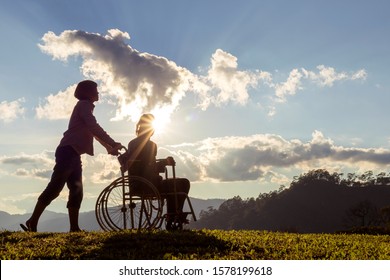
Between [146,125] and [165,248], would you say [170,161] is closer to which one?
[146,125]

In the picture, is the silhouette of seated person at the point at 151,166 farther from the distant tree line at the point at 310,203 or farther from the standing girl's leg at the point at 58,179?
the distant tree line at the point at 310,203

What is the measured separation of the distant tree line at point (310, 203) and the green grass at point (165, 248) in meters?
147

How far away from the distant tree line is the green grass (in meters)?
147

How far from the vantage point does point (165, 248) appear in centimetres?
705

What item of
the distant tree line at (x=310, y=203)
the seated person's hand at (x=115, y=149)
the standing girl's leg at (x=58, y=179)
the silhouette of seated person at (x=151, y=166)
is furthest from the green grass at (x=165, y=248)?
the distant tree line at (x=310, y=203)

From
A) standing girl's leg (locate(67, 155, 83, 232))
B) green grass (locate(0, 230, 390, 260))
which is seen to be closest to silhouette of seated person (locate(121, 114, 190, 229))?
standing girl's leg (locate(67, 155, 83, 232))

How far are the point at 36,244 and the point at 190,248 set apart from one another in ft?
7.65

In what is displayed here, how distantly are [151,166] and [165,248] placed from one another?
10.7 ft

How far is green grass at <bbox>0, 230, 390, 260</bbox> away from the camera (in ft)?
21.8

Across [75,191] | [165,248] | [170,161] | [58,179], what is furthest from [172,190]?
[165,248]

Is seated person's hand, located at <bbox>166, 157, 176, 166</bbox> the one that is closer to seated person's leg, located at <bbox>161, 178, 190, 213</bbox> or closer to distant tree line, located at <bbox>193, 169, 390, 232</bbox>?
seated person's leg, located at <bbox>161, 178, 190, 213</bbox>

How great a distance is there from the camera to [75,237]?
798 cm
